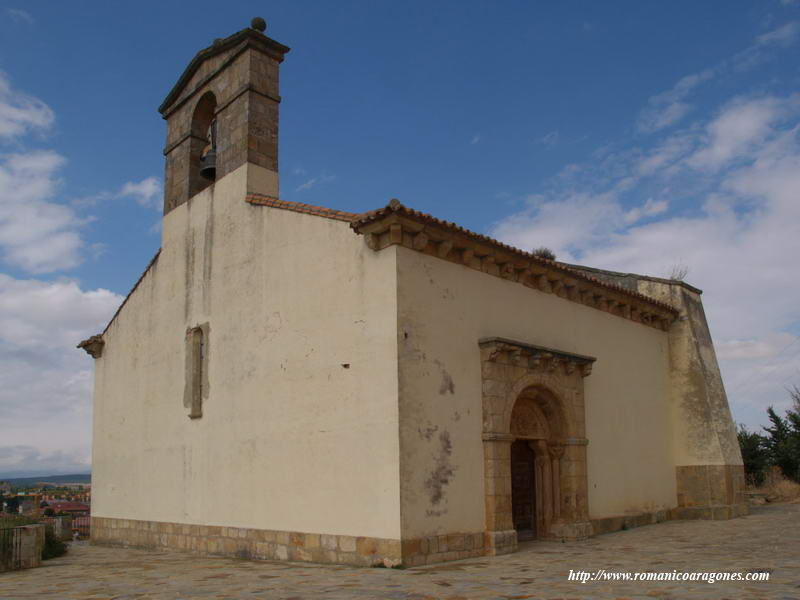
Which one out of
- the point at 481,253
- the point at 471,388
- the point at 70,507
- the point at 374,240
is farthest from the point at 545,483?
the point at 70,507

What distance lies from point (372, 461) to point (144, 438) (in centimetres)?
677

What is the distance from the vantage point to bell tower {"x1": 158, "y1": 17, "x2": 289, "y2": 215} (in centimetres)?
1224

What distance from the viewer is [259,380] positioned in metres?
11.2

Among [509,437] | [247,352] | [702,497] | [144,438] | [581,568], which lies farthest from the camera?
A: [702,497]

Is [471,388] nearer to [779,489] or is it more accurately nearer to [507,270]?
[507,270]

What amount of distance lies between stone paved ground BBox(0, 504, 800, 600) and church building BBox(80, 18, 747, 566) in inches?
29.1

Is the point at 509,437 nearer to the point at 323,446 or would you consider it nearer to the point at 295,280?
the point at 323,446

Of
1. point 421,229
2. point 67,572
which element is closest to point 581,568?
point 421,229

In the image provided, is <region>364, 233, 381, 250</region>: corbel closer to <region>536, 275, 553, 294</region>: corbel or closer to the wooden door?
<region>536, 275, 553, 294</region>: corbel

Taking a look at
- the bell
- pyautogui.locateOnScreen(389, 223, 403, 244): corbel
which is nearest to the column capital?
pyautogui.locateOnScreen(389, 223, 403, 244): corbel

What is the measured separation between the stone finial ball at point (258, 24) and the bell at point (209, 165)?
2473 mm

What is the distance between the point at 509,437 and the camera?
408 inches

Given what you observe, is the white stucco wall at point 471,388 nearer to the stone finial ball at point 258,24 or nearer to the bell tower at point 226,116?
the bell tower at point 226,116

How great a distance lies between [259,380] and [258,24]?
6.19 m
